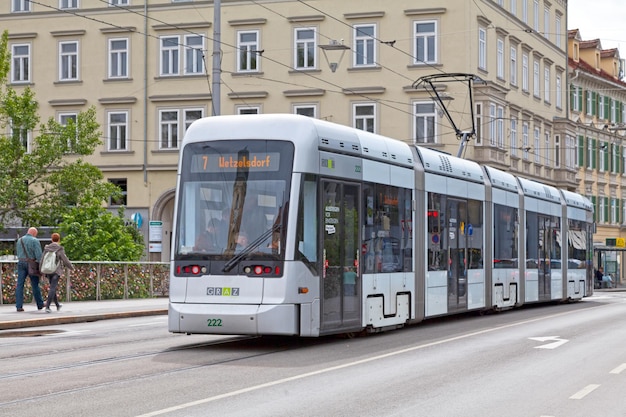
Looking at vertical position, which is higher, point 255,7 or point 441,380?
point 255,7

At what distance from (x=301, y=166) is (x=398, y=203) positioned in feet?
12.7

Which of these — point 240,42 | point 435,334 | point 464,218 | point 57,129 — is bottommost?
point 435,334

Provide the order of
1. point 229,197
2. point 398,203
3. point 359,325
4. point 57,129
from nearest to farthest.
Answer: point 229,197 → point 359,325 → point 398,203 → point 57,129

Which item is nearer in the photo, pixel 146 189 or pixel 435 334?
pixel 435 334

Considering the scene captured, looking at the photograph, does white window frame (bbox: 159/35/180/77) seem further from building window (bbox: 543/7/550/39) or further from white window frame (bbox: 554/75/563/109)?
white window frame (bbox: 554/75/563/109)

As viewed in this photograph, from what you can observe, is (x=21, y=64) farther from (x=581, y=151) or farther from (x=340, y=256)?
(x=340, y=256)

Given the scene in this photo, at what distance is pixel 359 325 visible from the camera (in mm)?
17078

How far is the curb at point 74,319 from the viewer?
20.6 metres

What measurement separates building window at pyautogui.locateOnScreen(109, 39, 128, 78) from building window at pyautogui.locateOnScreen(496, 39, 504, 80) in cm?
1674

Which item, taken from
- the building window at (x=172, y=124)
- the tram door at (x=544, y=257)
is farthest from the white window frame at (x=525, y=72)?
the tram door at (x=544, y=257)

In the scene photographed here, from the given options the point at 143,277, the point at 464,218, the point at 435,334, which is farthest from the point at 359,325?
the point at 143,277

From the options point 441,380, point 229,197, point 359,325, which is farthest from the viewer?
point 359,325

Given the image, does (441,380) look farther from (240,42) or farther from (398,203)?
(240,42)

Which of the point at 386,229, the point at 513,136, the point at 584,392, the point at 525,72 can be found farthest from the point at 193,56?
the point at 584,392
